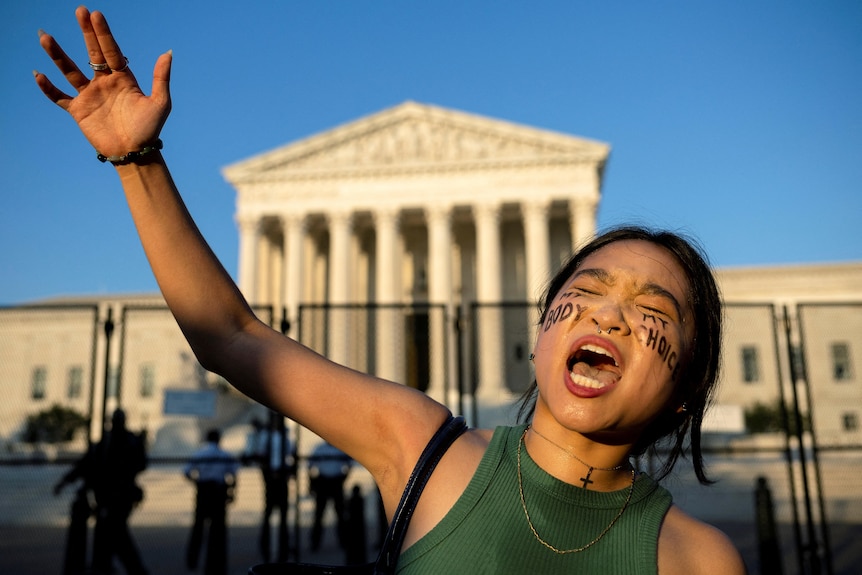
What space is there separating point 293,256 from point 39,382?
111 ft

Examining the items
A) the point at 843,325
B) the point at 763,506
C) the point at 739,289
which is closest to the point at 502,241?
the point at 739,289

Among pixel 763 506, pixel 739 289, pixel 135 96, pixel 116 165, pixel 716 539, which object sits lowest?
pixel 763 506

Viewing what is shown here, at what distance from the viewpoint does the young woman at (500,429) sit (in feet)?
4.66

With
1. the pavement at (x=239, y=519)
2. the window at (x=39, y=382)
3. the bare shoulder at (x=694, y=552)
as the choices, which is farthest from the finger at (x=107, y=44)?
the window at (x=39, y=382)

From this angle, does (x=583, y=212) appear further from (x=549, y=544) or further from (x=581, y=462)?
(x=549, y=544)

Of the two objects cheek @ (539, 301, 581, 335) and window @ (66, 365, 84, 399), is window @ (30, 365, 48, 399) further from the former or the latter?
cheek @ (539, 301, 581, 335)

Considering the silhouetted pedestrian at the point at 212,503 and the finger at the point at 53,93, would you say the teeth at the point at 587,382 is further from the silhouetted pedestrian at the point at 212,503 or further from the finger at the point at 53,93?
the silhouetted pedestrian at the point at 212,503

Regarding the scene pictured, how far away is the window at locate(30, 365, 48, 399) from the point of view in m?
10.3

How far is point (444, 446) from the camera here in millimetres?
1554

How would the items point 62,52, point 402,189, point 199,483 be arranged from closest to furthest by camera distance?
point 62,52, point 199,483, point 402,189

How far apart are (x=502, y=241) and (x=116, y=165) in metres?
47.1

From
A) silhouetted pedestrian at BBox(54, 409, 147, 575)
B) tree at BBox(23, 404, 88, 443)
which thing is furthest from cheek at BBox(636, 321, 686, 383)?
tree at BBox(23, 404, 88, 443)

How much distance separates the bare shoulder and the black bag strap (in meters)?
0.49

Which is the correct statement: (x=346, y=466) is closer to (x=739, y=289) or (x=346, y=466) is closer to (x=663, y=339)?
(x=663, y=339)
